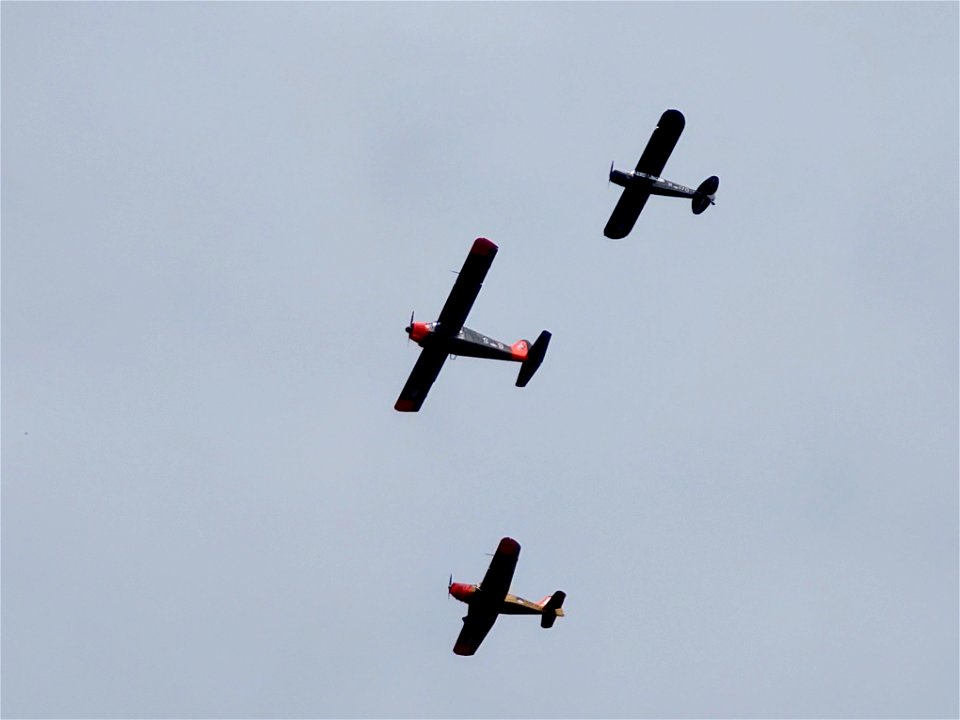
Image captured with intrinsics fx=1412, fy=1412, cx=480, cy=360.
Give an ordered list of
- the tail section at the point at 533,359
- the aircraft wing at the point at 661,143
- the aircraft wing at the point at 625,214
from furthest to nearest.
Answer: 1. the aircraft wing at the point at 625,214
2. the aircraft wing at the point at 661,143
3. the tail section at the point at 533,359

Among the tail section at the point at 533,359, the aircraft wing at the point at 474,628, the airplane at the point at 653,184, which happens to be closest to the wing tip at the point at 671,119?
the airplane at the point at 653,184

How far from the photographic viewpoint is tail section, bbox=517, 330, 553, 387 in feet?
181

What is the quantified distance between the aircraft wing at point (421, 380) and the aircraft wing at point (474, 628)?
8193 mm

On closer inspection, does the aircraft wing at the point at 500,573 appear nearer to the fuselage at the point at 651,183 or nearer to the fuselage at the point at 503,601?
the fuselage at the point at 503,601

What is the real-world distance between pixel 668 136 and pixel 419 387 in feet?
49.6

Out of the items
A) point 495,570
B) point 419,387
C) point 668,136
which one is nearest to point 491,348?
point 419,387

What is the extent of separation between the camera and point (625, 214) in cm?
6178

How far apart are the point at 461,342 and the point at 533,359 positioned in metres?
4.12

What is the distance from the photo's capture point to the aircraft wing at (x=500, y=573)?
172 ft

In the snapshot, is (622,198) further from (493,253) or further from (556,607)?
(556,607)

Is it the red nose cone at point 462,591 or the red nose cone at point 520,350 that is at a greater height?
the red nose cone at point 520,350

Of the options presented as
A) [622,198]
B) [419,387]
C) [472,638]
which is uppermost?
[622,198]

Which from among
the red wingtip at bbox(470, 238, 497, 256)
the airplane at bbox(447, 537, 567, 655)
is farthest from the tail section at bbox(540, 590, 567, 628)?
the red wingtip at bbox(470, 238, 497, 256)

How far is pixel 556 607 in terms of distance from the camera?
55.9m
